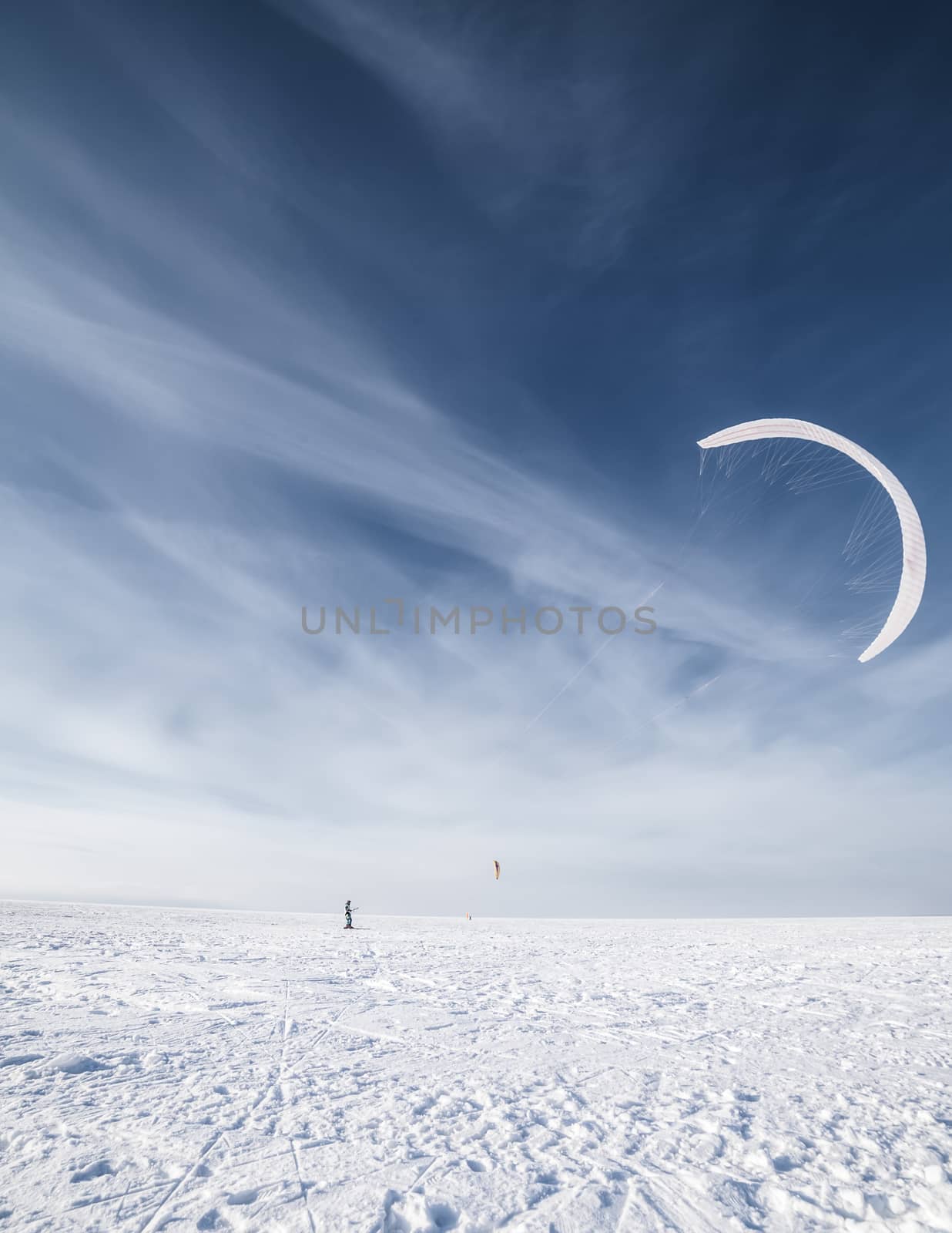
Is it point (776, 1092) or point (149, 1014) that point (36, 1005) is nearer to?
point (149, 1014)

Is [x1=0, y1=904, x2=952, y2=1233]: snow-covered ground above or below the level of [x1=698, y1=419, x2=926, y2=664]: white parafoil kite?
below

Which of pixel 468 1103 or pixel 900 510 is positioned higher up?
pixel 900 510

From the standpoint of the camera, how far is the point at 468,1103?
20.1ft

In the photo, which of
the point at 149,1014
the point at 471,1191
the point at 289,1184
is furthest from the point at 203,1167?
the point at 149,1014

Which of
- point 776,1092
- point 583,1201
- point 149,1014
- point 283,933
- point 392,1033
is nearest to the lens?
point 583,1201

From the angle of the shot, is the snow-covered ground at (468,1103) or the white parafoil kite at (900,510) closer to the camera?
the snow-covered ground at (468,1103)

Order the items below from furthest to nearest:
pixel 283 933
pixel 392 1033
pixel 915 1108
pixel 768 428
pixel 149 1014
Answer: pixel 283 933, pixel 768 428, pixel 149 1014, pixel 392 1033, pixel 915 1108

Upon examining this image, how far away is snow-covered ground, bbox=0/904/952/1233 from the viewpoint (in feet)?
14.3

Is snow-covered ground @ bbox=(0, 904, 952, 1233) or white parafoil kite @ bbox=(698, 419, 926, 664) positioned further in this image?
white parafoil kite @ bbox=(698, 419, 926, 664)

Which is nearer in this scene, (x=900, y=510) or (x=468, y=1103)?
(x=468, y=1103)

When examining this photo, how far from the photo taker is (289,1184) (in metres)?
4.50

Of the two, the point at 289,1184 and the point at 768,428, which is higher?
the point at 768,428

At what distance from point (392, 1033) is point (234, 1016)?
2636 mm

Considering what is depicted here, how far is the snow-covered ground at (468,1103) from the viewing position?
14.3ft
